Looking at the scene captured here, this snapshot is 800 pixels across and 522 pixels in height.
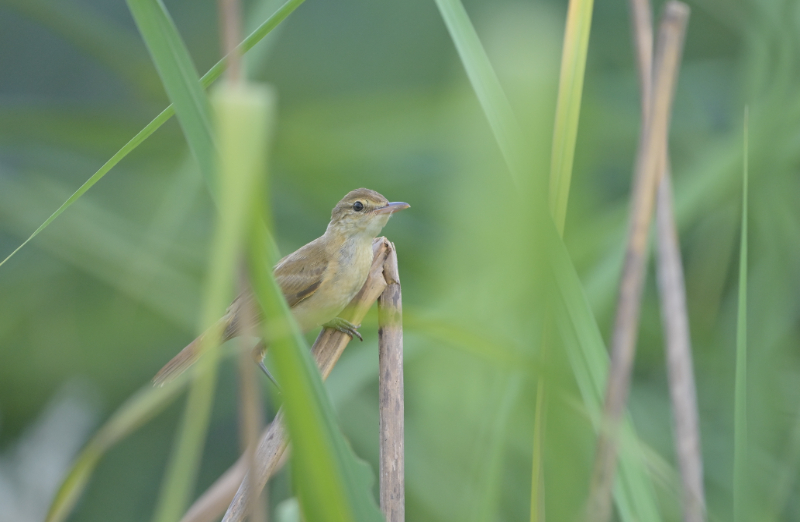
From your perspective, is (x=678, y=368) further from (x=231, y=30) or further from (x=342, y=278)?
(x=342, y=278)

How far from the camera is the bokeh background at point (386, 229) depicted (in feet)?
7.41

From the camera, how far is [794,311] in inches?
130

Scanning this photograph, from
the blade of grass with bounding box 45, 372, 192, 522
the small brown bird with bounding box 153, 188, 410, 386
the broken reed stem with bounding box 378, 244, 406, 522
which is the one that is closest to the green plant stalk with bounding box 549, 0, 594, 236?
Answer: the broken reed stem with bounding box 378, 244, 406, 522

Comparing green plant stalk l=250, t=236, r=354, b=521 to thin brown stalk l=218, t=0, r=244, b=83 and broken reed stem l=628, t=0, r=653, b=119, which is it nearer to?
thin brown stalk l=218, t=0, r=244, b=83

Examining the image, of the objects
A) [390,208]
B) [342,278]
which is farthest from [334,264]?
[390,208]

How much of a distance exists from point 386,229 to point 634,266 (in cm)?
291

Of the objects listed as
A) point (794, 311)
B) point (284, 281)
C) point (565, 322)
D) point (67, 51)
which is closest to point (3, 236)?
point (67, 51)

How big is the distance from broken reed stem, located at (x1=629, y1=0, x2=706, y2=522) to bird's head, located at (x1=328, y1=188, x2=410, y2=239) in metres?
1.91

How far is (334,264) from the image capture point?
327 centimetres

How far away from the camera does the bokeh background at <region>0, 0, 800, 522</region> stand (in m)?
2.26

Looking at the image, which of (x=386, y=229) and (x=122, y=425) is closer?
(x=122, y=425)

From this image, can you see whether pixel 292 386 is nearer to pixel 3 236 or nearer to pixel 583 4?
pixel 583 4

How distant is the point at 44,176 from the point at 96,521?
6.87 feet

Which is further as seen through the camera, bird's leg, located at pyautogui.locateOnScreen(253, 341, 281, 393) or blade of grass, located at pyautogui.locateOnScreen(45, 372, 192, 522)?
bird's leg, located at pyautogui.locateOnScreen(253, 341, 281, 393)
